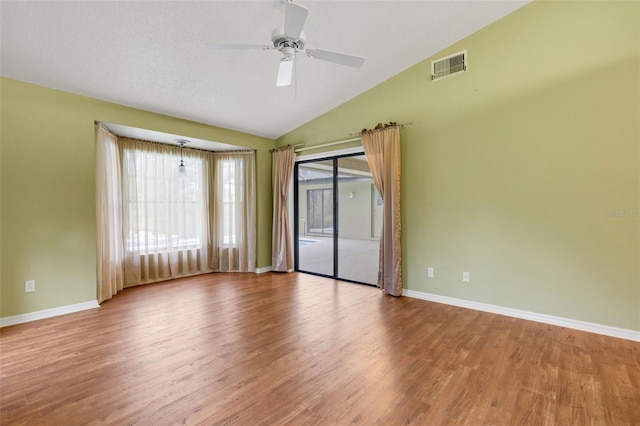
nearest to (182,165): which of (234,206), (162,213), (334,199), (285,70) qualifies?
(162,213)

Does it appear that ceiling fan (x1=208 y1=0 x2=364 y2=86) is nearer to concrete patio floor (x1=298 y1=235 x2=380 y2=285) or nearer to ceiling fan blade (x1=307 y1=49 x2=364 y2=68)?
ceiling fan blade (x1=307 y1=49 x2=364 y2=68)

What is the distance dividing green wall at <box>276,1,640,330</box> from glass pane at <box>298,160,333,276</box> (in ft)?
6.51

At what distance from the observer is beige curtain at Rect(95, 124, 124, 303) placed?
3.89m

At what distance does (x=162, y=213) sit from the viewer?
509 centimetres

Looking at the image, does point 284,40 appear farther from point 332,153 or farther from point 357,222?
point 357,222

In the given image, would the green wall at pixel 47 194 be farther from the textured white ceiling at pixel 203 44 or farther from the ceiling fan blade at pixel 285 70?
the ceiling fan blade at pixel 285 70

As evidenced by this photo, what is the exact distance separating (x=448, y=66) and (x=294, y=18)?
264 cm

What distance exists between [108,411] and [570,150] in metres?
4.60

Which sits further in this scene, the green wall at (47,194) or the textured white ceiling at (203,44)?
the green wall at (47,194)

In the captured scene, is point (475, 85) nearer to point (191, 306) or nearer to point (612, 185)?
point (612, 185)

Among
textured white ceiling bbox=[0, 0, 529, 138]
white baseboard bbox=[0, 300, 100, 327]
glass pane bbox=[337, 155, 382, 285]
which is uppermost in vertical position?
textured white ceiling bbox=[0, 0, 529, 138]

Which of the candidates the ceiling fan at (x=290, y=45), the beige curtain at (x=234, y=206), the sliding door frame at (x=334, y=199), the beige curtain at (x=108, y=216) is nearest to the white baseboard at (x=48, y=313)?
the beige curtain at (x=108, y=216)

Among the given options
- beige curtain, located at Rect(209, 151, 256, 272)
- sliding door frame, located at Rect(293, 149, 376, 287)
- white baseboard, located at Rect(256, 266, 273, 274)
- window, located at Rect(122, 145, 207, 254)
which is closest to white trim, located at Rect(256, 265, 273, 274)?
white baseboard, located at Rect(256, 266, 273, 274)

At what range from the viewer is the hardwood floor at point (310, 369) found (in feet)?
5.97
